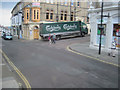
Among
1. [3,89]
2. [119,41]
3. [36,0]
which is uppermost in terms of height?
[36,0]

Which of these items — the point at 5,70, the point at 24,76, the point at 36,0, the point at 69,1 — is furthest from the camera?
the point at 69,1

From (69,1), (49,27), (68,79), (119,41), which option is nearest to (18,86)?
(68,79)

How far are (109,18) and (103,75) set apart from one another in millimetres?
9455

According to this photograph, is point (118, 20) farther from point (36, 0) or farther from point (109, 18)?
point (36, 0)

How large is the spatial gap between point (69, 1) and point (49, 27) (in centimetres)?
1402

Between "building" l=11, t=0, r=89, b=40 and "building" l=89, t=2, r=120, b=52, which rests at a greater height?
"building" l=11, t=0, r=89, b=40

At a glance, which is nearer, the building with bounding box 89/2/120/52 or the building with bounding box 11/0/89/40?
the building with bounding box 89/2/120/52

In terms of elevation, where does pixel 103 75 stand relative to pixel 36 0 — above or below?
below

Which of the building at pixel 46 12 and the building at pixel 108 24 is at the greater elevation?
the building at pixel 46 12

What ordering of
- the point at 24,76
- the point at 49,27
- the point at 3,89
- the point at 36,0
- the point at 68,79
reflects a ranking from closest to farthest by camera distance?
the point at 3,89 → the point at 68,79 → the point at 24,76 → the point at 49,27 → the point at 36,0

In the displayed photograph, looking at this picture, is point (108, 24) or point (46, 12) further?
point (46, 12)

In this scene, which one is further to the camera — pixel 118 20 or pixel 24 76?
pixel 118 20

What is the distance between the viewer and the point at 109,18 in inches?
623

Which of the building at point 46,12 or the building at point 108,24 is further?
the building at point 46,12
